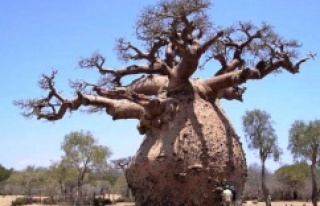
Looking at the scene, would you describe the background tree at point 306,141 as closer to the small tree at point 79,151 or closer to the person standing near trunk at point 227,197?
the small tree at point 79,151

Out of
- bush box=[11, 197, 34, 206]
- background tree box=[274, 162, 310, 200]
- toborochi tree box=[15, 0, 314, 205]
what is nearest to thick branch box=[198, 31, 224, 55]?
toborochi tree box=[15, 0, 314, 205]

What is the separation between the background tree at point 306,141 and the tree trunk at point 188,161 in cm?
1869

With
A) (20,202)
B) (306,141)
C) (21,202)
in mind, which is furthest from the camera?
(21,202)

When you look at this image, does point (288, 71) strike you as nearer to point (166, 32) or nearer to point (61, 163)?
point (166, 32)

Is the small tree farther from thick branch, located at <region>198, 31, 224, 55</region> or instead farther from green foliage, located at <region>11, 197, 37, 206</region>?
thick branch, located at <region>198, 31, 224, 55</region>

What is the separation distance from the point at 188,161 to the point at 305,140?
65.2 ft

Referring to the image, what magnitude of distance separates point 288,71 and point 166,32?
7.03ft

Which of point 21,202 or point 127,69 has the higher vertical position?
point 127,69

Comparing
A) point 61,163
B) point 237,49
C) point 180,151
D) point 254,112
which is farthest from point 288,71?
point 61,163

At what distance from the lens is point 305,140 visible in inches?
1009

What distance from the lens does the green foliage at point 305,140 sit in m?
25.4

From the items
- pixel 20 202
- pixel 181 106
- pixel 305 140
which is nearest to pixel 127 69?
pixel 181 106

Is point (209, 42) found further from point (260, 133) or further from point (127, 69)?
point (260, 133)

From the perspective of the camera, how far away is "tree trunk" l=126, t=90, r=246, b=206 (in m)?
7.14
